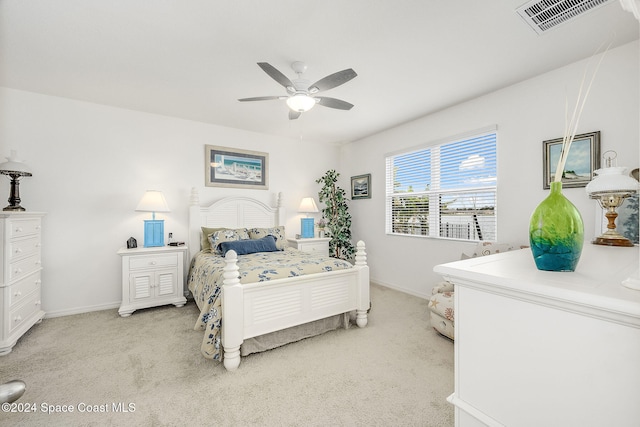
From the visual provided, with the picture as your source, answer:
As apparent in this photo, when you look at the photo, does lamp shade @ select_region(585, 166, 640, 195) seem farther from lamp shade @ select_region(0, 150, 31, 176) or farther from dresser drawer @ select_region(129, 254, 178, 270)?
lamp shade @ select_region(0, 150, 31, 176)

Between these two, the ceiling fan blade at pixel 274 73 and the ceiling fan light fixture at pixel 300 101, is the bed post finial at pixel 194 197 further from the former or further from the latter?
the ceiling fan blade at pixel 274 73

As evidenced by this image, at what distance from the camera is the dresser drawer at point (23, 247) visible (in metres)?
2.40

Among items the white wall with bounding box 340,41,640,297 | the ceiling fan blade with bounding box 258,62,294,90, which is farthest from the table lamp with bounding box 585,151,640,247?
the ceiling fan blade with bounding box 258,62,294,90

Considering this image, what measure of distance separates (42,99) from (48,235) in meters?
1.55

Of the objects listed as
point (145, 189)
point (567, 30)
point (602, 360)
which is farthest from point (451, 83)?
point (145, 189)

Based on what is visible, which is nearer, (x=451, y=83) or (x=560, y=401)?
(x=560, y=401)

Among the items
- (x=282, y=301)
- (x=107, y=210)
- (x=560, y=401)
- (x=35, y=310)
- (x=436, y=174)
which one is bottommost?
(x=35, y=310)

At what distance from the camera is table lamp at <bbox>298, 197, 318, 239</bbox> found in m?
4.50

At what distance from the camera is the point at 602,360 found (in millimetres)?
498

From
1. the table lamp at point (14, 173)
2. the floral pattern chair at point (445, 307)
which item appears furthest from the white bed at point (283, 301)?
the table lamp at point (14, 173)

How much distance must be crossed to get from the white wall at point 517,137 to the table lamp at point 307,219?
3.42 feet

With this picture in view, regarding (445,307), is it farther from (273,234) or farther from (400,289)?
(273,234)

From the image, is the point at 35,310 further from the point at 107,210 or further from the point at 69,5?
the point at 69,5

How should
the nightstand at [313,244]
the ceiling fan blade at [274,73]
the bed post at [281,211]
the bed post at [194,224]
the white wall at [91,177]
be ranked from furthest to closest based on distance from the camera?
the bed post at [281,211] → the nightstand at [313,244] → the bed post at [194,224] → the white wall at [91,177] → the ceiling fan blade at [274,73]
